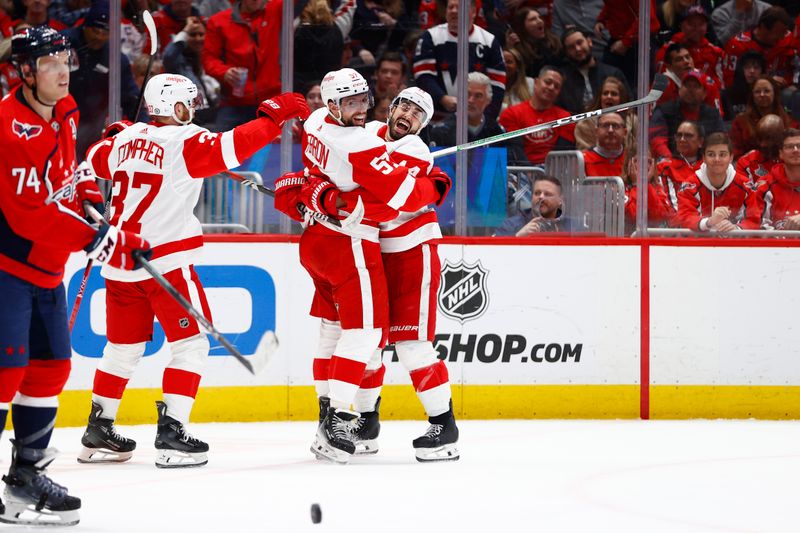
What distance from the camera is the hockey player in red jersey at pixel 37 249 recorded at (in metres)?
3.13

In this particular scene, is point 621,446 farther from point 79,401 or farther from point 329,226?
point 79,401

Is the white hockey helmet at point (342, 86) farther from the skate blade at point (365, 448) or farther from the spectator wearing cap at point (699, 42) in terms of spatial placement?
the spectator wearing cap at point (699, 42)

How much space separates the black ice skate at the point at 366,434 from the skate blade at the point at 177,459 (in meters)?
0.65

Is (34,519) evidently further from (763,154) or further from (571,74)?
(763,154)

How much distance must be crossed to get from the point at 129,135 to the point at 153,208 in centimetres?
27

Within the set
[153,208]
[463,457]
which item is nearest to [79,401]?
[153,208]

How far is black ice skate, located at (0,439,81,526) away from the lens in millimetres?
3320

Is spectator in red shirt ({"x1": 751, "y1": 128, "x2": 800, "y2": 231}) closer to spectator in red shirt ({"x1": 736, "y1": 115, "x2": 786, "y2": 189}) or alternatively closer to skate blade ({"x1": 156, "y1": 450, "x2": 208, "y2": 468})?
spectator in red shirt ({"x1": 736, "y1": 115, "x2": 786, "y2": 189})

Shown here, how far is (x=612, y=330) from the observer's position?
5832 millimetres

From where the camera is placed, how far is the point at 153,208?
4344mm

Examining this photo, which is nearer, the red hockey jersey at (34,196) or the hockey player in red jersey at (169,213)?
the red hockey jersey at (34,196)

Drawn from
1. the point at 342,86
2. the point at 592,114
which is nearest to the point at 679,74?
the point at 592,114

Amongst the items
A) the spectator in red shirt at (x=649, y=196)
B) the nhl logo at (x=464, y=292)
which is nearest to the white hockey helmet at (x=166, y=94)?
the nhl logo at (x=464, y=292)

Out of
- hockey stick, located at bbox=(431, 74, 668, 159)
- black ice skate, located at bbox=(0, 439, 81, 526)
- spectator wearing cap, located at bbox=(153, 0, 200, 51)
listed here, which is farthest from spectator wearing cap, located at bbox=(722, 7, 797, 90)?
black ice skate, located at bbox=(0, 439, 81, 526)
